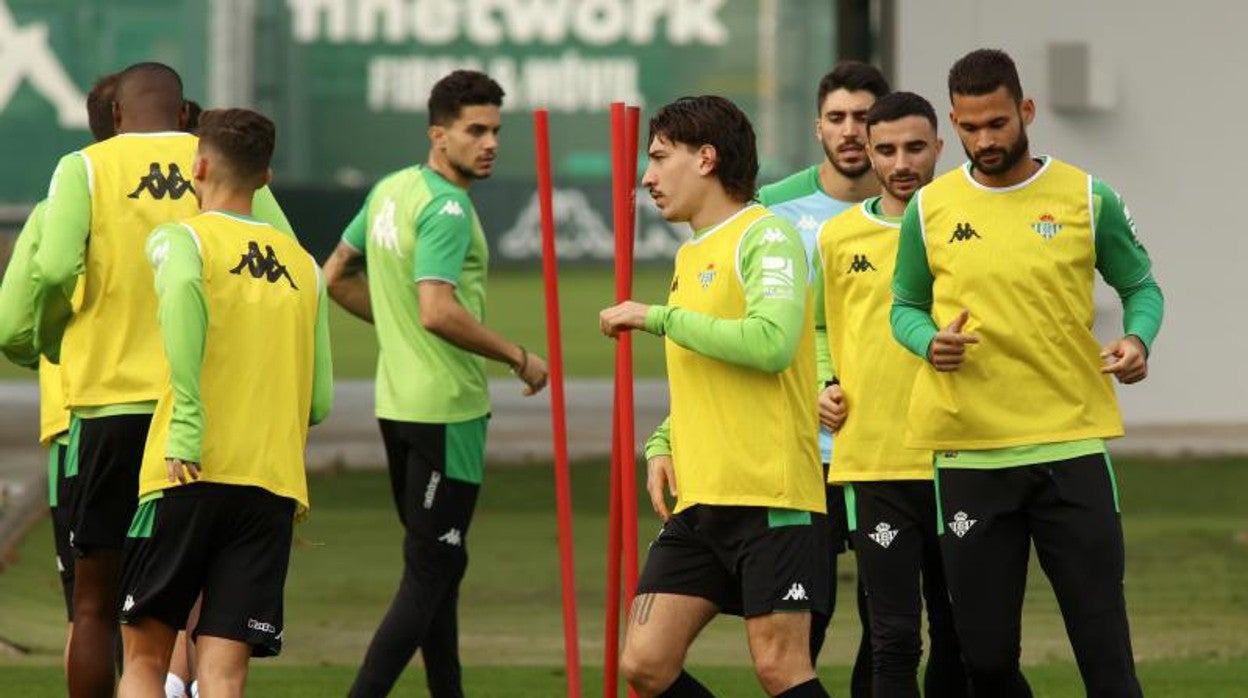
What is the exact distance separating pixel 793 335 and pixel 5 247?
26.3 m

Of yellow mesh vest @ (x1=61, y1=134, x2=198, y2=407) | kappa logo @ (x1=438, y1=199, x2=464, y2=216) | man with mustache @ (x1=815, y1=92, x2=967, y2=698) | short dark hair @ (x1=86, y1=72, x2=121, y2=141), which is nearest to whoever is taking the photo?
yellow mesh vest @ (x1=61, y1=134, x2=198, y2=407)

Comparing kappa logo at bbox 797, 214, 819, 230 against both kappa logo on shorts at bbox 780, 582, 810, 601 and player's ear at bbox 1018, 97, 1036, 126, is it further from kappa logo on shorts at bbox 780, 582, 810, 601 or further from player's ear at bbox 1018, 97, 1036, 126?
kappa logo on shorts at bbox 780, 582, 810, 601

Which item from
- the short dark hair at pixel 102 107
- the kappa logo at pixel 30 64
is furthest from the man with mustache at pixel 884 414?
the kappa logo at pixel 30 64

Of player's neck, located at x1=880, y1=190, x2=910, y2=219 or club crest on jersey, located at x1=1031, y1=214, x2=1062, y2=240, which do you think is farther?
player's neck, located at x1=880, y1=190, x2=910, y2=219

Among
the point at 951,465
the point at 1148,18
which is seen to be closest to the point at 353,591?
the point at 951,465

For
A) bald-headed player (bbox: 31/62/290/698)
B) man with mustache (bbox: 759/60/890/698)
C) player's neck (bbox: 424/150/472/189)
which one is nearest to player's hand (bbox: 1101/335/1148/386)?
man with mustache (bbox: 759/60/890/698)

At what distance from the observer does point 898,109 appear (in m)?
7.67

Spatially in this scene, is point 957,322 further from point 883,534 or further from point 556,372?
point 556,372

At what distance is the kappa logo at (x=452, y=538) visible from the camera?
870 cm

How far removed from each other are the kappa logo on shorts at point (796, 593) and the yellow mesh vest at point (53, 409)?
233cm

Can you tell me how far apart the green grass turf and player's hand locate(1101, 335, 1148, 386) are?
651 inches

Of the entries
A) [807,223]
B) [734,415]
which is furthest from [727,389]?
[807,223]

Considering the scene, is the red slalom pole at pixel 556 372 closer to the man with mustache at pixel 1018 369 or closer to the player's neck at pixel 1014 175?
the man with mustache at pixel 1018 369

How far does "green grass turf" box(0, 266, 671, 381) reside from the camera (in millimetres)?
26163
